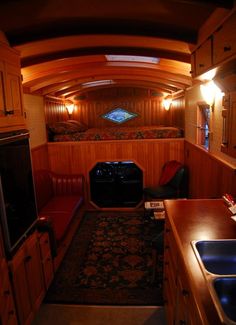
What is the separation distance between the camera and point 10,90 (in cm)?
190

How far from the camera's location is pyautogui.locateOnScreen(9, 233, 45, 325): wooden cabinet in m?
1.84

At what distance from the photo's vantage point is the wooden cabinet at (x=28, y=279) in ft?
6.05

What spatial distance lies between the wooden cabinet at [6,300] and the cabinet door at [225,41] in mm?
1952

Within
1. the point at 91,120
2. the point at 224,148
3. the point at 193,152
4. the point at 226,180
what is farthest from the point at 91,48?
the point at 91,120

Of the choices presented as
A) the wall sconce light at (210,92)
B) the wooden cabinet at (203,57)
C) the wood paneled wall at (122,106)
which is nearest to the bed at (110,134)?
the wall sconce light at (210,92)

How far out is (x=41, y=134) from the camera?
4547 millimetres

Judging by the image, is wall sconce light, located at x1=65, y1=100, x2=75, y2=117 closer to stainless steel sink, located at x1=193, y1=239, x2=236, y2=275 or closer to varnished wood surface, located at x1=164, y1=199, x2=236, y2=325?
varnished wood surface, located at x1=164, y1=199, x2=236, y2=325

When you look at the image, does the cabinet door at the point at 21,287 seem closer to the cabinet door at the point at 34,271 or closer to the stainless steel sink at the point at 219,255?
the cabinet door at the point at 34,271

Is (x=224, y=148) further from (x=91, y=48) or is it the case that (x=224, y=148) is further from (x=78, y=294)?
(x=78, y=294)

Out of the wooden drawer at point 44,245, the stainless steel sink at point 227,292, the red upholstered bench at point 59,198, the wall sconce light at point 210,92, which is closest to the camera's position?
the stainless steel sink at point 227,292

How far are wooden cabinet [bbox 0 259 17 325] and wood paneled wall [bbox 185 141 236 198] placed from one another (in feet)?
6.70

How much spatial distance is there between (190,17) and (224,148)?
99cm

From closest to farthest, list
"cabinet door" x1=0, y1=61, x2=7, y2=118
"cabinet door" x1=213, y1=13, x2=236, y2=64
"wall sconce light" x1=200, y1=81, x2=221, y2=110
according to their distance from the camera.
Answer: "cabinet door" x1=213, y1=13, x2=236, y2=64
"cabinet door" x1=0, y1=61, x2=7, y2=118
"wall sconce light" x1=200, y1=81, x2=221, y2=110

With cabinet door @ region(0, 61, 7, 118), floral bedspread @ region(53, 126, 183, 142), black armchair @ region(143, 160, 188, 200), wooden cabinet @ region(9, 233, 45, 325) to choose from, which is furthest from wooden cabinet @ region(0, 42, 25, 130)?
black armchair @ region(143, 160, 188, 200)
